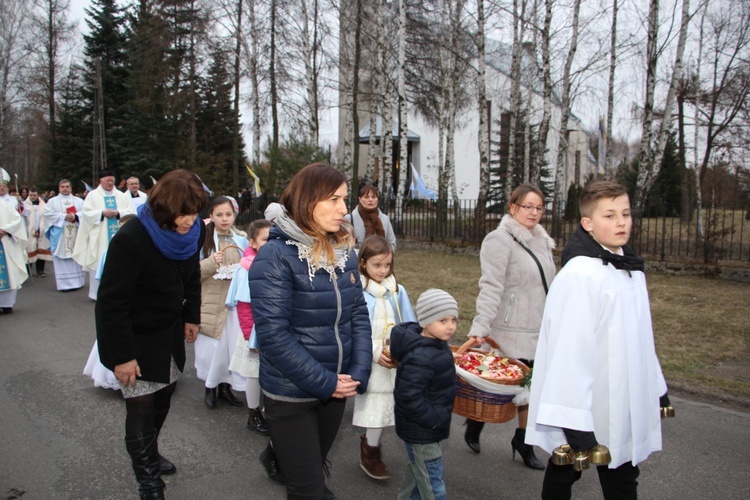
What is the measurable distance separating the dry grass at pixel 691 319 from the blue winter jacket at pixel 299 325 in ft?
14.3

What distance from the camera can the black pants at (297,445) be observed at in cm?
256

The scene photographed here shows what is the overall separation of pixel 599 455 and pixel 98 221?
402 inches

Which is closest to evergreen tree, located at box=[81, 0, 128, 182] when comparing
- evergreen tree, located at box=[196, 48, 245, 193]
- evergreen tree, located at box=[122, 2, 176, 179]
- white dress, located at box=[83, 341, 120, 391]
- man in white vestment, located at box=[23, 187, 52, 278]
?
evergreen tree, located at box=[122, 2, 176, 179]

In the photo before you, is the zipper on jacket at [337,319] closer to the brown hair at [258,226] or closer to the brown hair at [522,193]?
the brown hair at [522,193]

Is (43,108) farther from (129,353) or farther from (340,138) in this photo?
(129,353)

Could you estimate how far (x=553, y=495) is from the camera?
2766 millimetres

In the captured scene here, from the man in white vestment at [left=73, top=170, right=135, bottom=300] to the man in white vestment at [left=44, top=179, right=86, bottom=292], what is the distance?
0.94 m

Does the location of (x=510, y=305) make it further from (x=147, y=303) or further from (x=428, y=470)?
(x=147, y=303)

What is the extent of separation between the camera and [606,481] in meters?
2.70

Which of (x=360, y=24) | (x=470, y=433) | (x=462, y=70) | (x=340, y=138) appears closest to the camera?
(x=470, y=433)

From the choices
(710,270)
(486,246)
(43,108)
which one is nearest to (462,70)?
(710,270)

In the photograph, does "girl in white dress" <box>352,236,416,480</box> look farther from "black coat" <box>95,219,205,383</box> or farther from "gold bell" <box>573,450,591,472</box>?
"gold bell" <box>573,450,591,472</box>

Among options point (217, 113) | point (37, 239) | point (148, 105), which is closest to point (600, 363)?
point (37, 239)

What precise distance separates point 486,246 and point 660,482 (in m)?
1.96
